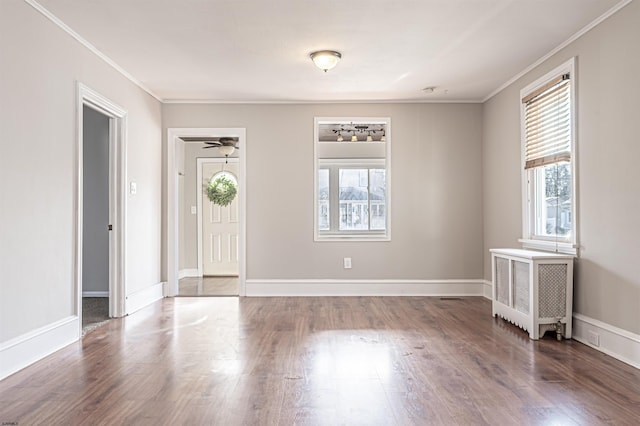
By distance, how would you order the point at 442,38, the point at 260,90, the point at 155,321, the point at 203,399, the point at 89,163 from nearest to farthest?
1. the point at 203,399
2. the point at 442,38
3. the point at 155,321
4. the point at 260,90
5. the point at 89,163

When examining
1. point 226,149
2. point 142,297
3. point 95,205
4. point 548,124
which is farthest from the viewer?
point 226,149

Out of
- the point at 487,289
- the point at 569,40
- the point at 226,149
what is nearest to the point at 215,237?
the point at 226,149

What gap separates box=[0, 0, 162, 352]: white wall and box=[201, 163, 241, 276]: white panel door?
3918mm

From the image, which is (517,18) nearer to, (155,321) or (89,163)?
(155,321)

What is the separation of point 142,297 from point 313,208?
232 centimetres

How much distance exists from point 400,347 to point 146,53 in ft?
11.2

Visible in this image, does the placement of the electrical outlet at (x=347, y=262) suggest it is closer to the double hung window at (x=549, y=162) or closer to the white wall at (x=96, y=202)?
the double hung window at (x=549, y=162)

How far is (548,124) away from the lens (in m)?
4.31

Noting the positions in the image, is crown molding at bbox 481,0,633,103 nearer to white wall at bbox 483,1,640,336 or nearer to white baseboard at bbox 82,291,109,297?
white wall at bbox 483,1,640,336

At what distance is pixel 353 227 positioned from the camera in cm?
933

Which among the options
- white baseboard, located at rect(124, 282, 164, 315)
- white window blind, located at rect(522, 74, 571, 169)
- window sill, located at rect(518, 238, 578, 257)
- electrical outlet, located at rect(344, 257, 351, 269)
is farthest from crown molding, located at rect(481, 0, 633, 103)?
white baseboard, located at rect(124, 282, 164, 315)

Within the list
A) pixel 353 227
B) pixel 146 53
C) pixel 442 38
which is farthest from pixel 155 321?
pixel 353 227

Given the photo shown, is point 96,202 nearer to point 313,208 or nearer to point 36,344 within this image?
point 313,208

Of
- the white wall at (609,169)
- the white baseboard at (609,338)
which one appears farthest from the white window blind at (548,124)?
the white baseboard at (609,338)
